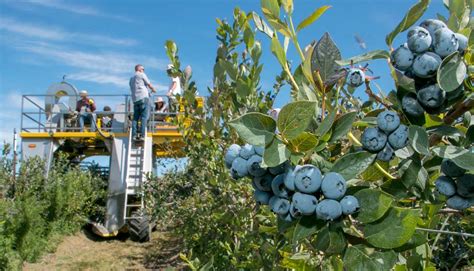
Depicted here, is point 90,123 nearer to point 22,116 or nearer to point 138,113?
point 22,116

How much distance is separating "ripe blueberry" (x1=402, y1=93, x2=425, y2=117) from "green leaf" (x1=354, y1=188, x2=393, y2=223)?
0.46 feet

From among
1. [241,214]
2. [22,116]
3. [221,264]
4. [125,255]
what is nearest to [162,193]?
[125,255]

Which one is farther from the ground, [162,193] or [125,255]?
[162,193]

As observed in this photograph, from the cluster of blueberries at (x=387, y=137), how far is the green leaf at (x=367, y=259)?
14 centimetres

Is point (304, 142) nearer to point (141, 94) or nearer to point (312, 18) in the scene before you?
point (312, 18)

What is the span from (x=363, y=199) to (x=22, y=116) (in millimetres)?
10992

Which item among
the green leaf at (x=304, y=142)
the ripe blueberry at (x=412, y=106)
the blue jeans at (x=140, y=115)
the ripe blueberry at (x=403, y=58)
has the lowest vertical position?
the green leaf at (x=304, y=142)

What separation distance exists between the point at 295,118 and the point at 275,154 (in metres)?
0.06

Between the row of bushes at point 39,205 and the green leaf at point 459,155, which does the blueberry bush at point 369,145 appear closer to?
the green leaf at point 459,155

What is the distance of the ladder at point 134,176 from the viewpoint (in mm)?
8171

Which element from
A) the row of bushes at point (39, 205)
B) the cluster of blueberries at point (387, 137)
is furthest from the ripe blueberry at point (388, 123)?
the row of bushes at point (39, 205)

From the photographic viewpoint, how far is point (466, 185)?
756mm

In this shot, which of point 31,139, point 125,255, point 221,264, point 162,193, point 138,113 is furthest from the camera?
point 31,139

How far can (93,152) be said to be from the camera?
10992 mm
